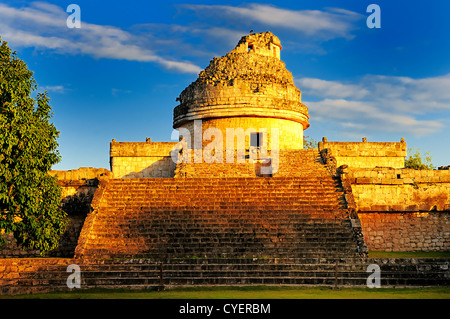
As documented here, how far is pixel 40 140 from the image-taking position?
1226 cm

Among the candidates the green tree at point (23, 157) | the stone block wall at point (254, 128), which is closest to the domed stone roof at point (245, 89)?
the stone block wall at point (254, 128)

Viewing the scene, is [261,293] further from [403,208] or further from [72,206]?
[72,206]

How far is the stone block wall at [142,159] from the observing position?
22.6 m

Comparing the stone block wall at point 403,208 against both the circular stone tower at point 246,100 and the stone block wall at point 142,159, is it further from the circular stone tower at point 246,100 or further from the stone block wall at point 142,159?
the stone block wall at point 142,159

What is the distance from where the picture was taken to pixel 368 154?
22484 millimetres

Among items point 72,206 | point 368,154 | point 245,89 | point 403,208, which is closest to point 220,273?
point 403,208

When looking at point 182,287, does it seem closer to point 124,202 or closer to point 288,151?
point 124,202

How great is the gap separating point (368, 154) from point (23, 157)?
15069 mm

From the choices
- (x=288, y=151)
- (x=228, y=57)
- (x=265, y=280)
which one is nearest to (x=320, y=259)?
(x=265, y=280)

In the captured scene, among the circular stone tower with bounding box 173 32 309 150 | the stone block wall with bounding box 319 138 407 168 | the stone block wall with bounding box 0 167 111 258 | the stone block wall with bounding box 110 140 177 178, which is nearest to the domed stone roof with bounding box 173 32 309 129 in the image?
the circular stone tower with bounding box 173 32 309 150

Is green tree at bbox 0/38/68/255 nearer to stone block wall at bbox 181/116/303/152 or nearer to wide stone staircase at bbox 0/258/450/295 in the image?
wide stone staircase at bbox 0/258/450/295
